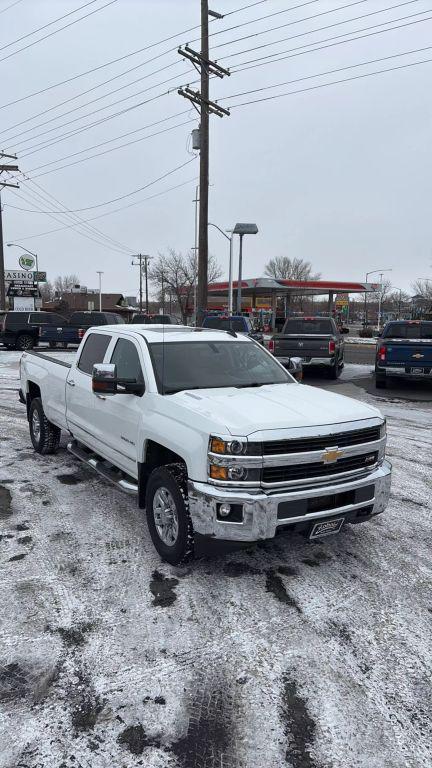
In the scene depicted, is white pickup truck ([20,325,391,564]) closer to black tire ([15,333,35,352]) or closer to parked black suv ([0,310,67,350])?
parked black suv ([0,310,67,350])

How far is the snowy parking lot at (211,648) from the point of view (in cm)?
243

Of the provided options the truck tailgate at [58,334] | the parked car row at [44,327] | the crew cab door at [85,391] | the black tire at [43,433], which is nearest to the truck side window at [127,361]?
the crew cab door at [85,391]

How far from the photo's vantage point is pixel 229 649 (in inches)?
122

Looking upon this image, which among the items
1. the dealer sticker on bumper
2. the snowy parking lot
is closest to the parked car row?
the snowy parking lot

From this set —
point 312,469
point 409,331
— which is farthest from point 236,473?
point 409,331

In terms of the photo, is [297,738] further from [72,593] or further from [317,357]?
[317,357]

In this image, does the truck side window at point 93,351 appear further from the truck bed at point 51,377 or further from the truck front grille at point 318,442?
the truck front grille at point 318,442

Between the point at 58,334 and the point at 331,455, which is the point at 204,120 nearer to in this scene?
the point at 58,334

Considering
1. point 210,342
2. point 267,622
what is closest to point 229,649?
point 267,622

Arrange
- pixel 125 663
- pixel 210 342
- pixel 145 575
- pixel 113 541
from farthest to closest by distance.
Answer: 1. pixel 210 342
2. pixel 113 541
3. pixel 145 575
4. pixel 125 663

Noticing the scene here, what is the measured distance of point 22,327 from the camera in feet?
79.3

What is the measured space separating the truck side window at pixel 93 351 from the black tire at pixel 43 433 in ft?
4.60

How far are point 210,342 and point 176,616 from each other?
2.66 metres

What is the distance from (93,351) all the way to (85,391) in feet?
1.53
